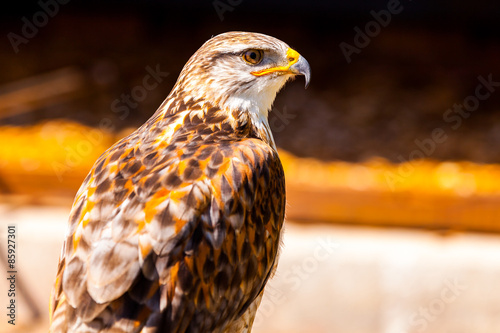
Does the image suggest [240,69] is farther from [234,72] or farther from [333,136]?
[333,136]

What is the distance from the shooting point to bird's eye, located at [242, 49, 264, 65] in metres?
3.22

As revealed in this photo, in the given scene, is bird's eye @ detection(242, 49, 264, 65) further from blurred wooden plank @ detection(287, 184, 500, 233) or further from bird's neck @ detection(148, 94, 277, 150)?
blurred wooden plank @ detection(287, 184, 500, 233)

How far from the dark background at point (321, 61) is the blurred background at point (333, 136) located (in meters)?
0.02

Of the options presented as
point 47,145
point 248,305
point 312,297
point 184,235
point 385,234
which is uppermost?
point 184,235

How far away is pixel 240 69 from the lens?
126 inches

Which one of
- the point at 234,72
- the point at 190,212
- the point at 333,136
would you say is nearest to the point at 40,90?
the point at 333,136

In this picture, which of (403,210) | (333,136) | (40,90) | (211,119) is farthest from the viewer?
(40,90)

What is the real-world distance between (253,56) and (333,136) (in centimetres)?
438

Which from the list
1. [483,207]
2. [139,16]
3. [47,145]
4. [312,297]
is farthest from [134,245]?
[139,16]

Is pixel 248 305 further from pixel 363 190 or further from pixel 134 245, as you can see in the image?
pixel 363 190

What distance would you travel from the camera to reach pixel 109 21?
9.29 meters

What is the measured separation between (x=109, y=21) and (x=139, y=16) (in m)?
0.40

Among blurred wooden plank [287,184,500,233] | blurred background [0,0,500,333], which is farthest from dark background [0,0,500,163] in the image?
blurred wooden plank [287,184,500,233]

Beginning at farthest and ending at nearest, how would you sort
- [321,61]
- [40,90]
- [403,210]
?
[321,61], [40,90], [403,210]
